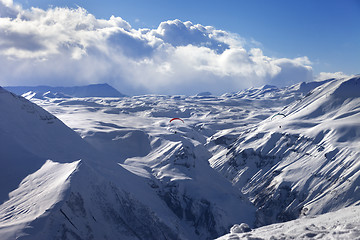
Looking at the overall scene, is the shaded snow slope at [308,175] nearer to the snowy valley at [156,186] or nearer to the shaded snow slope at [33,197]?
the snowy valley at [156,186]

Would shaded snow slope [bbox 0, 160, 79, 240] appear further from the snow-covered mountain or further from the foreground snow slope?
the foreground snow slope

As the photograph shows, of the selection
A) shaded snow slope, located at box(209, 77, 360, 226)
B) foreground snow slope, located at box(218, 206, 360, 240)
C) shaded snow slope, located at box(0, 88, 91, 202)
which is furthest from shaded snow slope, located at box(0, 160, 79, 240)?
shaded snow slope, located at box(209, 77, 360, 226)

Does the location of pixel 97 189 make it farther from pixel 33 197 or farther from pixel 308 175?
pixel 308 175

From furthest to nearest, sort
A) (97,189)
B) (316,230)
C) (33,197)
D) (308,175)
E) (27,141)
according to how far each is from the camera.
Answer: (308,175) < (27,141) < (97,189) < (33,197) < (316,230)

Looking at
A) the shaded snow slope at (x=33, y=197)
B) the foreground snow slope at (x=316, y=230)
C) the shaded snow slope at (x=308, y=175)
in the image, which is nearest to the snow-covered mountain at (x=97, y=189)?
the shaded snow slope at (x=33, y=197)

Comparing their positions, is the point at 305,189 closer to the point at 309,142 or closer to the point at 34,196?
the point at 309,142

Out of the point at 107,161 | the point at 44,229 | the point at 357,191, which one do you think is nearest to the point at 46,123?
the point at 107,161

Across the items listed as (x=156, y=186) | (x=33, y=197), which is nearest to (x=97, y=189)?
(x=33, y=197)

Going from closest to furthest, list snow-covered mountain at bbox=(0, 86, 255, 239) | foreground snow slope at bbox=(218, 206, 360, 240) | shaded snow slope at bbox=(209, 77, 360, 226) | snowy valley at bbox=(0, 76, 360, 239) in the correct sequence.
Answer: foreground snow slope at bbox=(218, 206, 360, 240)
snowy valley at bbox=(0, 76, 360, 239)
snow-covered mountain at bbox=(0, 86, 255, 239)
shaded snow slope at bbox=(209, 77, 360, 226)
